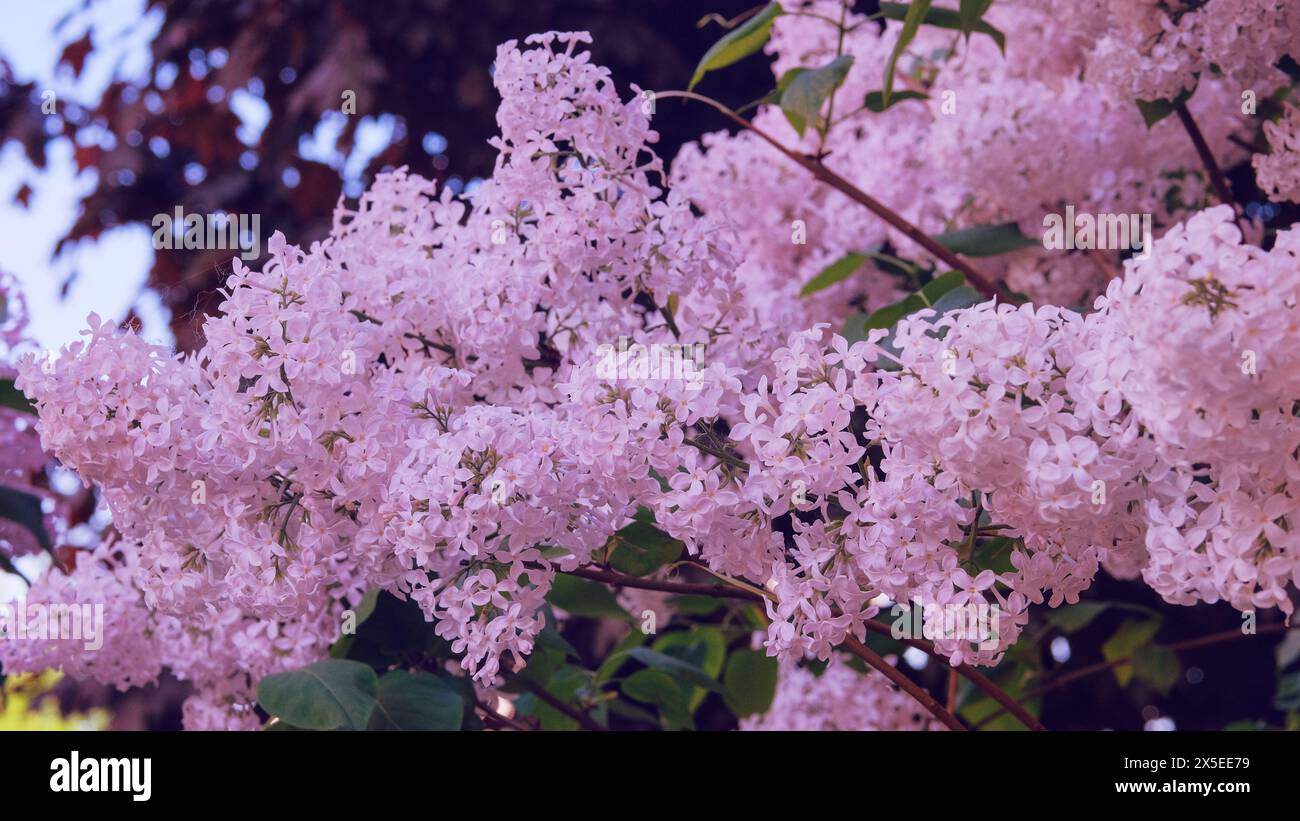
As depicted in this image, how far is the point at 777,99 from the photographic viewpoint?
1293 mm

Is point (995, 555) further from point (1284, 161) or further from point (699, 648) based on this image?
point (699, 648)

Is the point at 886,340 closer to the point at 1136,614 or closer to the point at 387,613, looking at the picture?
the point at 387,613

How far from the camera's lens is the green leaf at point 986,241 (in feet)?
4.83

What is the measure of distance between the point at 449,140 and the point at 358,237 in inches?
43.5

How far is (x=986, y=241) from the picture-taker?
1487 millimetres

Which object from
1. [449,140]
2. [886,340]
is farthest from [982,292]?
[449,140]

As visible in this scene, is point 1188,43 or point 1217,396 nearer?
point 1217,396

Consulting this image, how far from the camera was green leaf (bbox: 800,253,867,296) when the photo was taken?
148cm

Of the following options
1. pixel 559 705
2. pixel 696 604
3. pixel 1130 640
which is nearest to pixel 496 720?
pixel 559 705

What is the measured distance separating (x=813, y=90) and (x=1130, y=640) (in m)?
0.92

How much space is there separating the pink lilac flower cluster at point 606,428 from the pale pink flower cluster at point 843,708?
0.74 meters

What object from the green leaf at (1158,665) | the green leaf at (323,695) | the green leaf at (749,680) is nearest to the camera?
the green leaf at (323,695)

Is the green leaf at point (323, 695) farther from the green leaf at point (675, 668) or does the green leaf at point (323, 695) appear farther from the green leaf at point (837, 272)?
the green leaf at point (837, 272)

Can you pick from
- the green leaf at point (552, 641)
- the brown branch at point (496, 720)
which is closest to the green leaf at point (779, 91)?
the green leaf at point (552, 641)
